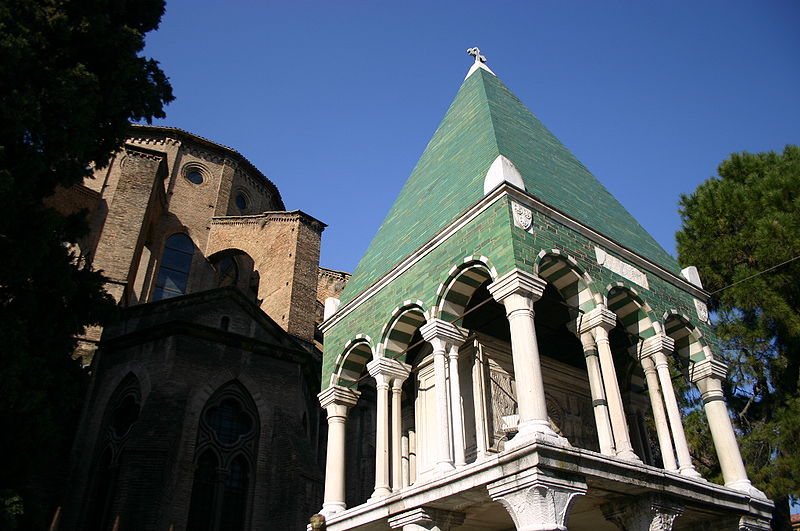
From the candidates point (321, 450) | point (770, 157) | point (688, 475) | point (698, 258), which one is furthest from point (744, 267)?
point (321, 450)

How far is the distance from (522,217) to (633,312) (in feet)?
9.15

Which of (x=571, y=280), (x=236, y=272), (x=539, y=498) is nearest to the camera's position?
(x=539, y=498)

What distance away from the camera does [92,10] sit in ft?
33.0

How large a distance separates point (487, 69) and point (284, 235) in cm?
1092

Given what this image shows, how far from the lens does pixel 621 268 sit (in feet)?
33.3

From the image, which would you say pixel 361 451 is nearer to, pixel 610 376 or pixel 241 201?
pixel 610 376

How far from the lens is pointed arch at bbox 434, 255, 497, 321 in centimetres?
934

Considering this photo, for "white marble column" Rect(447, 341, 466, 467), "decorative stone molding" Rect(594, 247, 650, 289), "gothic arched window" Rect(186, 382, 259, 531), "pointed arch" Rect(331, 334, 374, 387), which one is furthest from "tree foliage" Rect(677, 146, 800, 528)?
"gothic arched window" Rect(186, 382, 259, 531)

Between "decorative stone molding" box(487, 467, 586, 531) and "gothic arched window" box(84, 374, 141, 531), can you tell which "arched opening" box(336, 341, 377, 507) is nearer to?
"gothic arched window" box(84, 374, 141, 531)

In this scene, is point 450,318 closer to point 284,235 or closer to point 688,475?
point 688,475

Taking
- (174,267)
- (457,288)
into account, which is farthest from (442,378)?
(174,267)

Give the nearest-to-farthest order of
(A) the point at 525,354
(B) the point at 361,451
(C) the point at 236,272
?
(A) the point at 525,354
(B) the point at 361,451
(C) the point at 236,272

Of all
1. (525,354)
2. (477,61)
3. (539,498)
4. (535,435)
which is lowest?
(539,498)

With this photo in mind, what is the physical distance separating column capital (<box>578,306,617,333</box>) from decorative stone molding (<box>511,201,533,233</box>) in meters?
1.53
